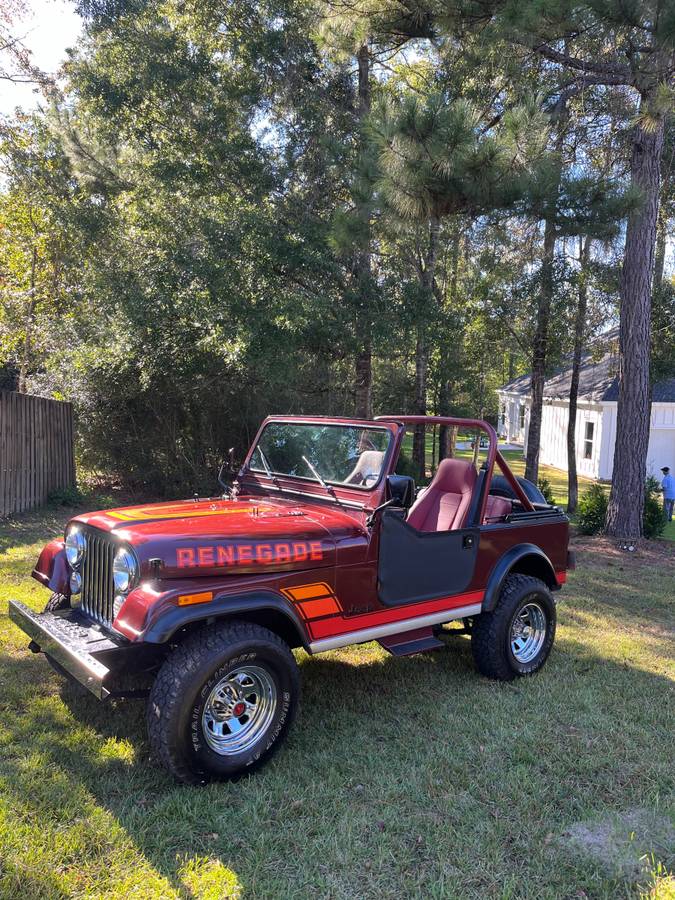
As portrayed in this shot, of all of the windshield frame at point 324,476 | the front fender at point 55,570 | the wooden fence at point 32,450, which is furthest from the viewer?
the wooden fence at point 32,450

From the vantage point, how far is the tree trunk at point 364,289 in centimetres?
998

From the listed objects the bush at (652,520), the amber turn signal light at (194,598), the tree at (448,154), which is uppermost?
the tree at (448,154)

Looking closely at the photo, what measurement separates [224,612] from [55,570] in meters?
1.43

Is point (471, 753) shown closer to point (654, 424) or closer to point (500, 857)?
point (500, 857)

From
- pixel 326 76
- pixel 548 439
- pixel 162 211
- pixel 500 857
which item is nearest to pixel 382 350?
pixel 162 211

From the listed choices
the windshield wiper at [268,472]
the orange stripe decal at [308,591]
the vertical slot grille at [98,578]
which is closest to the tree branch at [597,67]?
the windshield wiper at [268,472]

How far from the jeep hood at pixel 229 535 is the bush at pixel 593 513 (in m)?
8.44

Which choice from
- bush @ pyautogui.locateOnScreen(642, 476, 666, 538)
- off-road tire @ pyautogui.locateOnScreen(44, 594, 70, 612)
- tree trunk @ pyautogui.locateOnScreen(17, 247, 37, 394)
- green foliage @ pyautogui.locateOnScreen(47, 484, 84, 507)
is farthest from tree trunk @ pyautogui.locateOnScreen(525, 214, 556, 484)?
tree trunk @ pyautogui.locateOnScreen(17, 247, 37, 394)

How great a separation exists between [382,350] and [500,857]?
8210 millimetres

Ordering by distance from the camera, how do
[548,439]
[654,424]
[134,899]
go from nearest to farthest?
[134,899], [654,424], [548,439]

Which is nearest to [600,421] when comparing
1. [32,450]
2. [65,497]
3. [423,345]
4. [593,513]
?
[593,513]

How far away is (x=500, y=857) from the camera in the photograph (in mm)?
2906

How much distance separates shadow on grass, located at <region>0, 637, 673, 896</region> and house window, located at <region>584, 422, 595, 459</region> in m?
18.8

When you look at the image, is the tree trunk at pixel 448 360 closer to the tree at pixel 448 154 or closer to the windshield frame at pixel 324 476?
the tree at pixel 448 154
